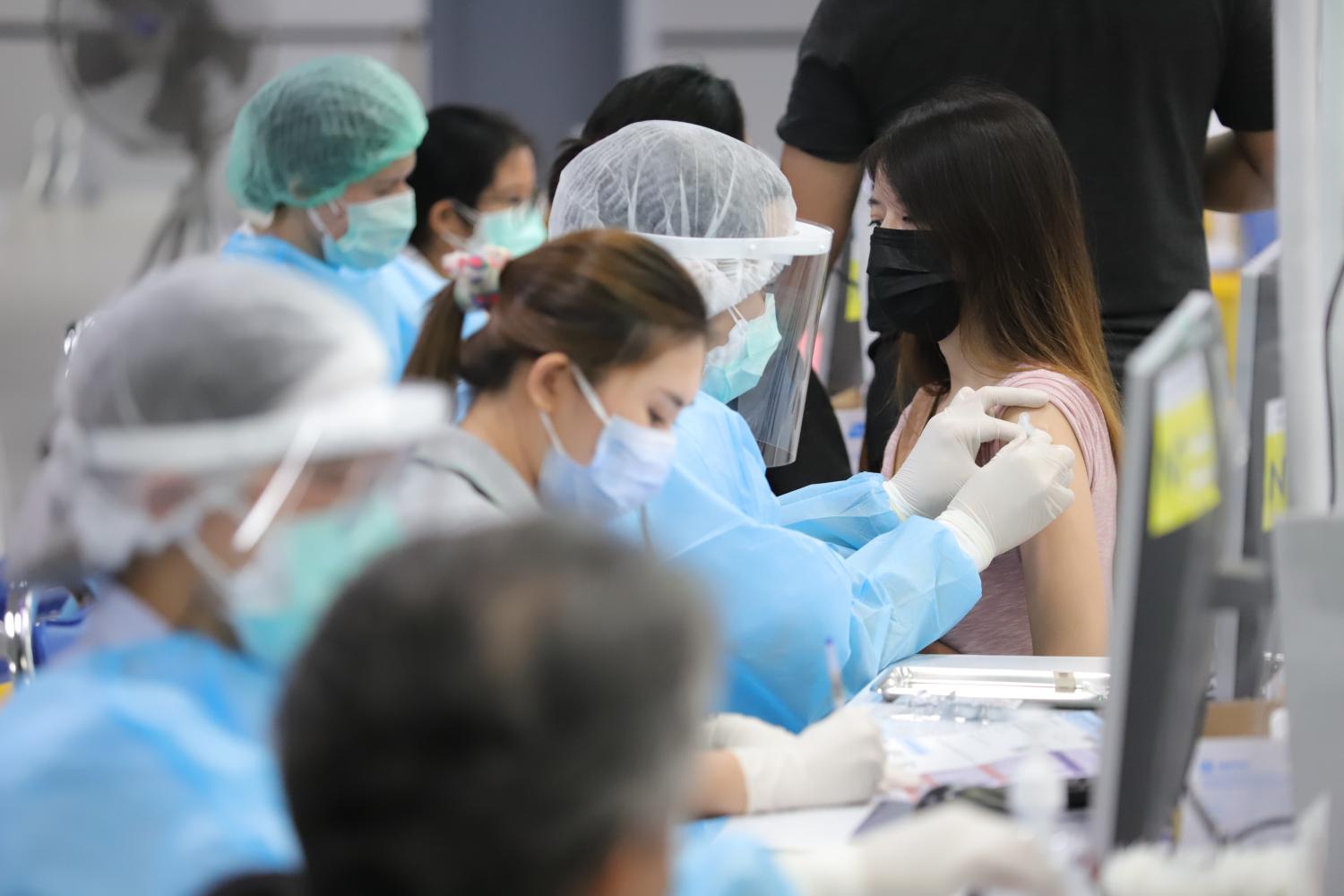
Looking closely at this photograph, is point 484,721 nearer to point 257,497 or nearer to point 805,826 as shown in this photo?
point 257,497

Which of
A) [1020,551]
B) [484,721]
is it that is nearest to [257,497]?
[484,721]

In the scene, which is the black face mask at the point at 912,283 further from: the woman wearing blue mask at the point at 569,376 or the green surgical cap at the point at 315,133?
the green surgical cap at the point at 315,133

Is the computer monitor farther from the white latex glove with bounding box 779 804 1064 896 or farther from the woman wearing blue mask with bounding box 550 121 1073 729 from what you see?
the woman wearing blue mask with bounding box 550 121 1073 729

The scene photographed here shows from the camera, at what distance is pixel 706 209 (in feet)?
6.31

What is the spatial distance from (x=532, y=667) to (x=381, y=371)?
0.47 metres

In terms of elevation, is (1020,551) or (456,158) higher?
(456,158)

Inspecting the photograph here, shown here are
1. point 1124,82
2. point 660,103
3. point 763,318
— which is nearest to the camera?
point 763,318

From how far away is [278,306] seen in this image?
99 cm

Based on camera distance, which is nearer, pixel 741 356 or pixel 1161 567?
pixel 1161 567

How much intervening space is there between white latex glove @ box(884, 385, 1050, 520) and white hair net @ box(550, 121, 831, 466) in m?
0.26

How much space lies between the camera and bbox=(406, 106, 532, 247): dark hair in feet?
11.7

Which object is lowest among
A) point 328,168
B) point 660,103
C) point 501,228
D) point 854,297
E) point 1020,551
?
point 1020,551

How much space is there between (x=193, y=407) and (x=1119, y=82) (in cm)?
178

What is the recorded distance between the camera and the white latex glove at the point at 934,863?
874 millimetres
